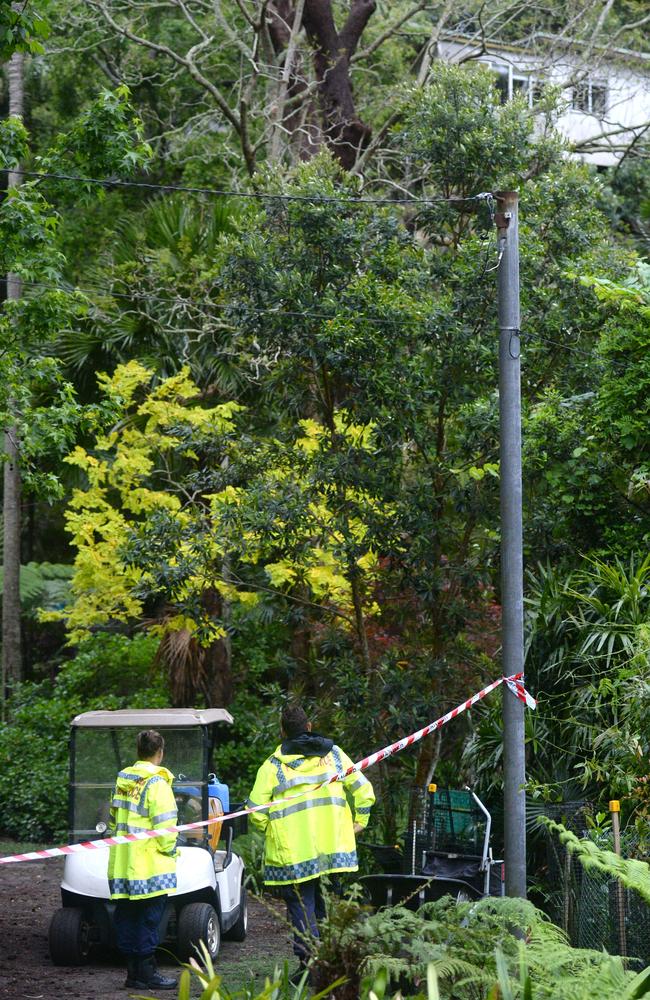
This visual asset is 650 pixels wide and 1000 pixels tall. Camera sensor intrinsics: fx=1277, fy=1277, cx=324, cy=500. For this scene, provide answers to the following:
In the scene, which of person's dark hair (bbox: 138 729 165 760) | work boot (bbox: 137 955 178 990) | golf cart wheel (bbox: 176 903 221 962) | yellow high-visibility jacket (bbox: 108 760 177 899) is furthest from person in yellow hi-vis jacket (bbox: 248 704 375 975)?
golf cart wheel (bbox: 176 903 221 962)

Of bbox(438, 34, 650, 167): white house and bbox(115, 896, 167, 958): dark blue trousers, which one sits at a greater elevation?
bbox(438, 34, 650, 167): white house

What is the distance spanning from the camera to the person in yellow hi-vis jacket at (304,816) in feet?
25.0

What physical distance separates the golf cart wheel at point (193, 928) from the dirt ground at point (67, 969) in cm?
24

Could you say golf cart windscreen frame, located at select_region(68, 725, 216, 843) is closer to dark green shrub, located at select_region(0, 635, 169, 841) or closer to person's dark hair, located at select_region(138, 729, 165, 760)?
person's dark hair, located at select_region(138, 729, 165, 760)

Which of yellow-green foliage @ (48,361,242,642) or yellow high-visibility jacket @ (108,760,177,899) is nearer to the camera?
A: yellow high-visibility jacket @ (108,760,177,899)

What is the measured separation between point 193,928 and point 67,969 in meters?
1.01

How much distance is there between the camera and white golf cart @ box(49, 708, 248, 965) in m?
8.84

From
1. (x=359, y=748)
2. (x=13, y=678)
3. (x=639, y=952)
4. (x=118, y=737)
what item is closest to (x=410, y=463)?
(x=359, y=748)

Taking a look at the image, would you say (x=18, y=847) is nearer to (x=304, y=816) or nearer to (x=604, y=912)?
(x=304, y=816)

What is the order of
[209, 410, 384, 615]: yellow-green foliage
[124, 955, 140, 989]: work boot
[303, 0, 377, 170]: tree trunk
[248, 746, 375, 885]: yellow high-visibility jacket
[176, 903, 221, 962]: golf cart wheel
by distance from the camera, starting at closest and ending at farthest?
[248, 746, 375, 885]: yellow high-visibility jacket → [124, 955, 140, 989]: work boot → [176, 903, 221, 962]: golf cart wheel → [209, 410, 384, 615]: yellow-green foliage → [303, 0, 377, 170]: tree trunk

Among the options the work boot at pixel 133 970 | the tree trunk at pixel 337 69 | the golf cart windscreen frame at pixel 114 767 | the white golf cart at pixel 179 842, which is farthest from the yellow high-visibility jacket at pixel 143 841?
the tree trunk at pixel 337 69

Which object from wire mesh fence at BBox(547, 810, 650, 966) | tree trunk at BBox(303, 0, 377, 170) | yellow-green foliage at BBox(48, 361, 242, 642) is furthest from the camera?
tree trunk at BBox(303, 0, 377, 170)

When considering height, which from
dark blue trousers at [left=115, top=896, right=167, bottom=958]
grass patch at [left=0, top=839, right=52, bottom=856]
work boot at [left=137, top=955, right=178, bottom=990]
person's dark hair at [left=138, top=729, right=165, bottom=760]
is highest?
person's dark hair at [left=138, top=729, right=165, bottom=760]

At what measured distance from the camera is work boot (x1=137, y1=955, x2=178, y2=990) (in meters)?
7.89
